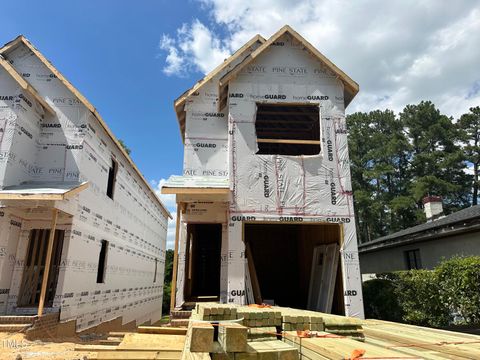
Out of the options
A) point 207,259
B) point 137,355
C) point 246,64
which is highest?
point 246,64

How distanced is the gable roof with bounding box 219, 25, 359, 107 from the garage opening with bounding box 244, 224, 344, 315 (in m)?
4.89

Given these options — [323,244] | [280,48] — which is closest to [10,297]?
[323,244]

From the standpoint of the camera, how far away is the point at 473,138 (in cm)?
3481

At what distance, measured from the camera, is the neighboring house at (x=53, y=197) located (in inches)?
401

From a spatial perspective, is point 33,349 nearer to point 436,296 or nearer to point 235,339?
point 235,339

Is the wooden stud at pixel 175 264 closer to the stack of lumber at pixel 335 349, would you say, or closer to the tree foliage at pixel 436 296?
the stack of lumber at pixel 335 349

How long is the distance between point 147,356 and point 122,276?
44.2 feet

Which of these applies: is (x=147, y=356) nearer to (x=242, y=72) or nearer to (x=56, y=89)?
(x=242, y=72)

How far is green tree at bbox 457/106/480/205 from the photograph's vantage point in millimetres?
33625

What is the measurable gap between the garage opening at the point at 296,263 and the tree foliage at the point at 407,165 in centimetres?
2154

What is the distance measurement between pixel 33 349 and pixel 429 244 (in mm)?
13909

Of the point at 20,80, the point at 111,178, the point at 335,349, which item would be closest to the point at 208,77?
the point at 20,80

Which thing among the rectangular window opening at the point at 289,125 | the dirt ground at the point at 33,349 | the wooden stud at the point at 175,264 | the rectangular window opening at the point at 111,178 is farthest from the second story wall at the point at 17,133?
the rectangular window opening at the point at 289,125

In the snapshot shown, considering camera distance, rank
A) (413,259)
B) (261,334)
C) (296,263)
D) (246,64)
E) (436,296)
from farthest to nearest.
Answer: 1. (413,259)
2. (296,263)
3. (246,64)
4. (436,296)
5. (261,334)
